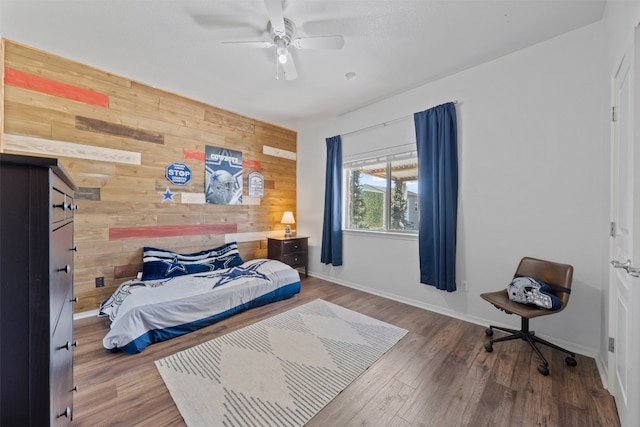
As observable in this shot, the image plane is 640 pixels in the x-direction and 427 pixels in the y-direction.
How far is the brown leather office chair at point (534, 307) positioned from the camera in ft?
6.20

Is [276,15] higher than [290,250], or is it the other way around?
[276,15]

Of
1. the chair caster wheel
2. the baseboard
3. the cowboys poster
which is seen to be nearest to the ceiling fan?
the cowboys poster

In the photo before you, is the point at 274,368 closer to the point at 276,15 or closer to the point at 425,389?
the point at 425,389

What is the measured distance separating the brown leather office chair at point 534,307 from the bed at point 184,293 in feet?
7.75

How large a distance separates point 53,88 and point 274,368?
3568mm

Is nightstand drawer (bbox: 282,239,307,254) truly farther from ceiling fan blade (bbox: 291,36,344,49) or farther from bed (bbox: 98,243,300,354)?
ceiling fan blade (bbox: 291,36,344,49)

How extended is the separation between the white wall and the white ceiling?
23cm

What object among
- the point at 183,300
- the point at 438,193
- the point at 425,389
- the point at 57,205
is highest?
the point at 438,193

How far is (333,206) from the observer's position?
4.09 metres

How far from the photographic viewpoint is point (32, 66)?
2453 millimetres

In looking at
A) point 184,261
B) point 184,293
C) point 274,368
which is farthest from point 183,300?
point 274,368

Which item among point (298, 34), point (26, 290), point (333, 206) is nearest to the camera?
point (26, 290)

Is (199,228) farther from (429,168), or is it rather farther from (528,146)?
(528,146)

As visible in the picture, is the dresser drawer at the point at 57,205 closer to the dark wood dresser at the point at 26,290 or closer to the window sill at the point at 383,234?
the dark wood dresser at the point at 26,290
